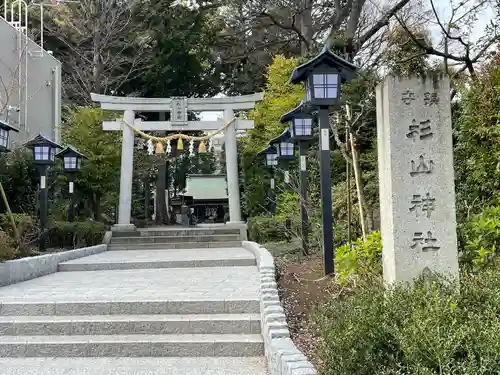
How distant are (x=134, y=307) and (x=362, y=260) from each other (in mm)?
2761

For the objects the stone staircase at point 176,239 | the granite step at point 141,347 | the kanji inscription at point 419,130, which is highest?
the kanji inscription at point 419,130

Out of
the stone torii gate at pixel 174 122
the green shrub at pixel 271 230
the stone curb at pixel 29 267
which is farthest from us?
the stone torii gate at pixel 174 122

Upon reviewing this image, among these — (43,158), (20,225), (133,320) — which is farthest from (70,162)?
(133,320)

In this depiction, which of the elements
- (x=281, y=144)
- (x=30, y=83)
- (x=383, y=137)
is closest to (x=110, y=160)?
(x=30, y=83)

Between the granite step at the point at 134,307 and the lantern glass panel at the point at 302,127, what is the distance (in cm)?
519

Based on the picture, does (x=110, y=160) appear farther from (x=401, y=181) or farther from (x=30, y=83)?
(x=401, y=181)

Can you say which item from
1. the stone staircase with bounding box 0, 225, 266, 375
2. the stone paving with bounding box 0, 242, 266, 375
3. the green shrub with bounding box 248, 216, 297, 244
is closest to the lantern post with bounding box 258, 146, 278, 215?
the green shrub with bounding box 248, 216, 297, 244

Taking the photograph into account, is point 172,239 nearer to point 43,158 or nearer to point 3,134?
point 43,158

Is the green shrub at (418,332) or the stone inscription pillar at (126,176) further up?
the stone inscription pillar at (126,176)

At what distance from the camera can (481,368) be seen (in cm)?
252

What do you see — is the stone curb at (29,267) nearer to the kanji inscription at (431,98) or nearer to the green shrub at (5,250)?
the green shrub at (5,250)

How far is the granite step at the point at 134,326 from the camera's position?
18.4 feet

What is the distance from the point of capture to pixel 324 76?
7.52m

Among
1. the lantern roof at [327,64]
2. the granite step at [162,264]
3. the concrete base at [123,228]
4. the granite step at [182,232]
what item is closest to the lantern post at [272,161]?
the granite step at [182,232]
